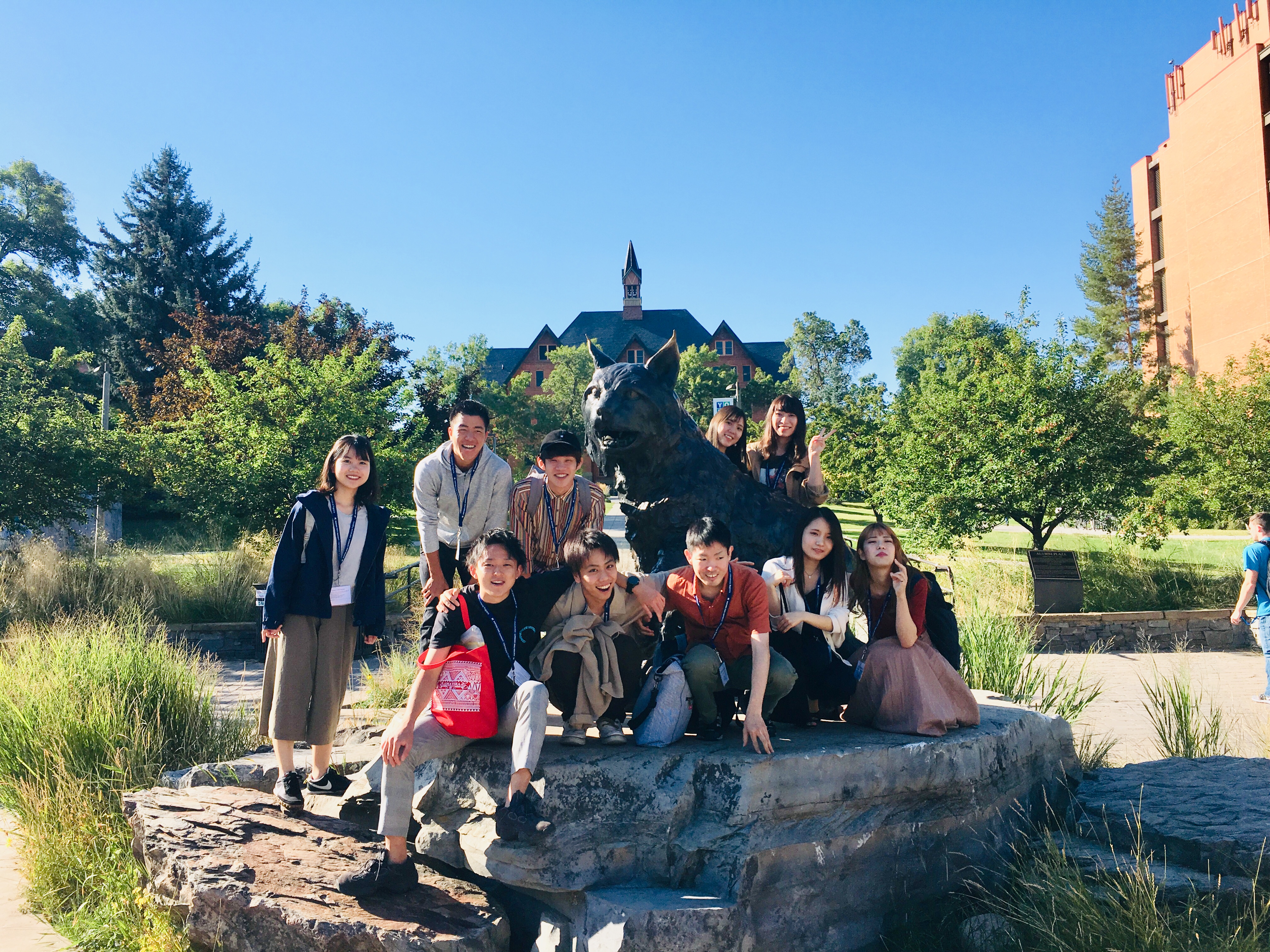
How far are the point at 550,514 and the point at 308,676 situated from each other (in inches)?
56.4

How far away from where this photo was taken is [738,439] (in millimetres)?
4945

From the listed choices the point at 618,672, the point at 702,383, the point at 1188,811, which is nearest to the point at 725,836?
the point at 618,672

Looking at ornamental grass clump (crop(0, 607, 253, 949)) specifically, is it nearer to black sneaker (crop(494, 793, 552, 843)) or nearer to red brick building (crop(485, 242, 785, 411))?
black sneaker (crop(494, 793, 552, 843))

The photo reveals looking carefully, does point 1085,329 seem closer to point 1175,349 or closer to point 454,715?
point 1175,349

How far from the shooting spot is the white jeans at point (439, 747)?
3297mm

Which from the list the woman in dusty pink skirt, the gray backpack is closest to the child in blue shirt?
the woman in dusty pink skirt

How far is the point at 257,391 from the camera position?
51.6 ft

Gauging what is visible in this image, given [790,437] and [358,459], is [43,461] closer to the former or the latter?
[358,459]

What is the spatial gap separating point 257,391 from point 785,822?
14.8 metres

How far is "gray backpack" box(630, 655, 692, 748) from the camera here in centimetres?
362

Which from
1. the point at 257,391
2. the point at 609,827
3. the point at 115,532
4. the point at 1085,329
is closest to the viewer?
the point at 609,827

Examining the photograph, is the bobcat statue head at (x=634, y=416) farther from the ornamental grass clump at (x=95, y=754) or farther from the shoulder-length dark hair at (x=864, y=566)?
the ornamental grass clump at (x=95, y=754)

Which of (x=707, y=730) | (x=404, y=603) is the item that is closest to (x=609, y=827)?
(x=707, y=730)

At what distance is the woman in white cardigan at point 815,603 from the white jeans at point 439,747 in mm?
1174
